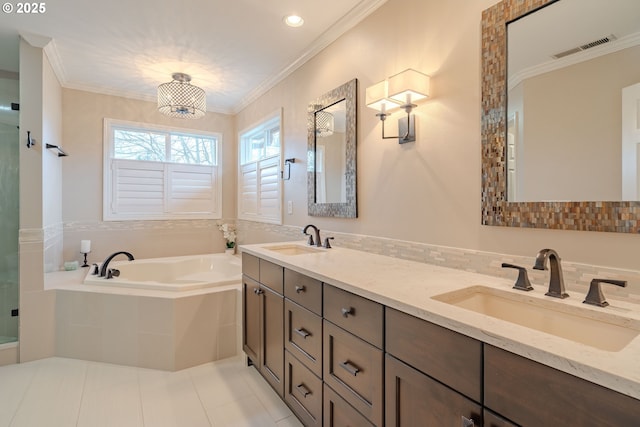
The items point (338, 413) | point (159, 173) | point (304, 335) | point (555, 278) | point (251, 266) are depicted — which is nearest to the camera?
point (555, 278)

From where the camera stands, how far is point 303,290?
1562 millimetres

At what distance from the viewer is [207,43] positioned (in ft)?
8.26

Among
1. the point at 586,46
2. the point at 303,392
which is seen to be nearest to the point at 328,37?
the point at 586,46

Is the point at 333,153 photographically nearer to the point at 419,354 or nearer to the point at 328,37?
the point at 328,37

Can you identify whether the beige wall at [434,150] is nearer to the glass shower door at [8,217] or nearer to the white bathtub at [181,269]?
the white bathtub at [181,269]

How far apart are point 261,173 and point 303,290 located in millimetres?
2265

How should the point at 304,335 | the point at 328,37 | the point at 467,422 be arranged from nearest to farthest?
1. the point at 467,422
2. the point at 304,335
3. the point at 328,37

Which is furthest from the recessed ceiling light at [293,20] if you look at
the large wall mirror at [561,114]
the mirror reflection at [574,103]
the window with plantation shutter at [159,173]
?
the window with plantation shutter at [159,173]

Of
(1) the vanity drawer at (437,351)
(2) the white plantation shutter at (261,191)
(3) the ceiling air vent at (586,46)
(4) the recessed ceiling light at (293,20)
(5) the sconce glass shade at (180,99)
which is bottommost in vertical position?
(1) the vanity drawer at (437,351)

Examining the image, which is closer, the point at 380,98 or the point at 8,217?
the point at 380,98

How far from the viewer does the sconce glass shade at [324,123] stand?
239cm

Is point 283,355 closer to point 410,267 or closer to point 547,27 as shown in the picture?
point 410,267

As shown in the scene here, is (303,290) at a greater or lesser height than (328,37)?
lesser

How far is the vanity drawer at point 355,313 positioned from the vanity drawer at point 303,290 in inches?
2.5
